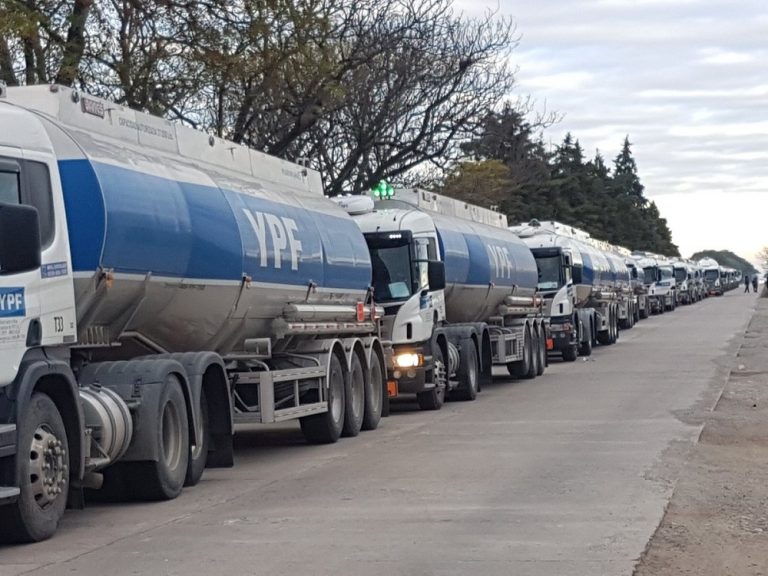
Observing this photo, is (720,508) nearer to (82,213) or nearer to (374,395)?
(82,213)

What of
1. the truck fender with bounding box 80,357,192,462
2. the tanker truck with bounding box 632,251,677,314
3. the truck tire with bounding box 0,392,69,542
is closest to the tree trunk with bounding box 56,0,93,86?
the truck fender with bounding box 80,357,192,462

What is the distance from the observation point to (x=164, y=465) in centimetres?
1272

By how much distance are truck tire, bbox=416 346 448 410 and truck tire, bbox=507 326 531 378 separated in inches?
265

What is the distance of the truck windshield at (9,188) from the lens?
10.4 metres

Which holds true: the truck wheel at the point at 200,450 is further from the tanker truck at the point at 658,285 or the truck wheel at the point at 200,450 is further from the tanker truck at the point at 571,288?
the tanker truck at the point at 658,285

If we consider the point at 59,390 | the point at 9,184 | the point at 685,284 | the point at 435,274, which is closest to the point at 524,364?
the point at 435,274

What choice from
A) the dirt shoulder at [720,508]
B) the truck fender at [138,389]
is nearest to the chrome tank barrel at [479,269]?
the dirt shoulder at [720,508]

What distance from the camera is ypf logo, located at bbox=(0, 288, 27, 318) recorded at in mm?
10078

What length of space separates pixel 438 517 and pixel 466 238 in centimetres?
1592

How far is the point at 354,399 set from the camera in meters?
19.0

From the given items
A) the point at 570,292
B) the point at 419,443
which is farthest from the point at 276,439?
the point at 570,292

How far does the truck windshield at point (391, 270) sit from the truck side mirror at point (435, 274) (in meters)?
0.36

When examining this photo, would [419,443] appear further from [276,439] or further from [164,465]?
[164,465]

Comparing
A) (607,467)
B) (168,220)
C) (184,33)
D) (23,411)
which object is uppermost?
(184,33)
